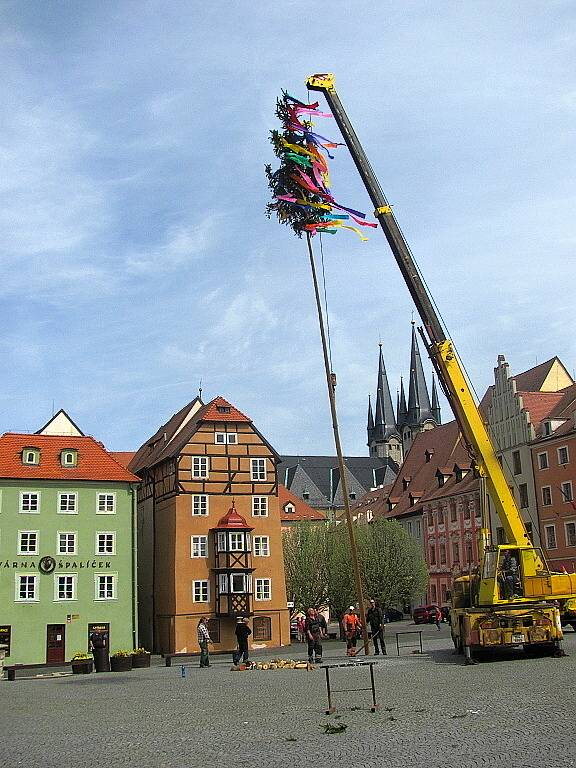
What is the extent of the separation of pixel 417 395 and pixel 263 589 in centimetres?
9618

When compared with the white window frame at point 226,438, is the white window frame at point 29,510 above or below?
below

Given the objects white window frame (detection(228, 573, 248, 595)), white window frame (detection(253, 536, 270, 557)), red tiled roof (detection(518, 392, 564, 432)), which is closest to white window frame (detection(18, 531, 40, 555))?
white window frame (detection(228, 573, 248, 595))

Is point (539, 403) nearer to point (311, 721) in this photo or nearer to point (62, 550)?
point (62, 550)

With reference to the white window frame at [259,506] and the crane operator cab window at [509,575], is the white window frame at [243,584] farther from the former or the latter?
the crane operator cab window at [509,575]

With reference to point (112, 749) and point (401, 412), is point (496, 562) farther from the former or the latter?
point (401, 412)

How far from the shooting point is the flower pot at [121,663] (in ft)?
106

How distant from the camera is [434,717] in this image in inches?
547

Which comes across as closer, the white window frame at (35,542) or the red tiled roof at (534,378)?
the white window frame at (35,542)

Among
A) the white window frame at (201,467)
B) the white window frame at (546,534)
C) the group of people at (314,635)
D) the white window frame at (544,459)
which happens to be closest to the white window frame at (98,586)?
the white window frame at (201,467)

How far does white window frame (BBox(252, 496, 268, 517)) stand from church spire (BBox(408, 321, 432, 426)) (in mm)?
90168

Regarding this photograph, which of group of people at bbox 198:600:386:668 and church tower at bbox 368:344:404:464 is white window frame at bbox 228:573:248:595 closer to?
group of people at bbox 198:600:386:668

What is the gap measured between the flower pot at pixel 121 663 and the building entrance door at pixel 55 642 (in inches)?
699

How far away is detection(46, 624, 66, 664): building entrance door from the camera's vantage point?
160ft

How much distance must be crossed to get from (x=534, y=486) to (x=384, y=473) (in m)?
75.2
